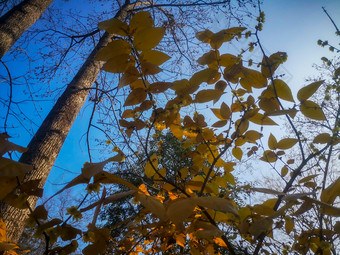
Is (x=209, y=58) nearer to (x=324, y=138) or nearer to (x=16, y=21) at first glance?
(x=324, y=138)

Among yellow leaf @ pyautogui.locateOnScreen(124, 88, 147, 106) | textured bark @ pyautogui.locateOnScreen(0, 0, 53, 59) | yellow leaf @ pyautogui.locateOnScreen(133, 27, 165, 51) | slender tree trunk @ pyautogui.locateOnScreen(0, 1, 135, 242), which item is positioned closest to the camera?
yellow leaf @ pyautogui.locateOnScreen(133, 27, 165, 51)

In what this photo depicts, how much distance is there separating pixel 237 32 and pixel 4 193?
0.88m

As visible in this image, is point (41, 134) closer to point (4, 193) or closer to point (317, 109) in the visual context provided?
point (4, 193)

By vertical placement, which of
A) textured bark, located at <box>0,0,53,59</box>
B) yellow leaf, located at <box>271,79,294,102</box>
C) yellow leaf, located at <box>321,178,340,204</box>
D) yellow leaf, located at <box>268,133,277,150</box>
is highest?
textured bark, located at <box>0,0,53,59</box>

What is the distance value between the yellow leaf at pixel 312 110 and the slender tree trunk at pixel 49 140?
1536 mm

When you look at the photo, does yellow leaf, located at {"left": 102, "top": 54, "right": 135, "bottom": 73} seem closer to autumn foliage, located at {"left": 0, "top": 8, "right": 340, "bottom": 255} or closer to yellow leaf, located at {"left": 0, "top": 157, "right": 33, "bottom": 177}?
autumn foliage, located at {"left": 0, "top": 8, "right": 340, "bottom": 255}

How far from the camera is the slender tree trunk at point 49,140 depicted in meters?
1.17

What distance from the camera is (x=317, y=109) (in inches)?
28.5

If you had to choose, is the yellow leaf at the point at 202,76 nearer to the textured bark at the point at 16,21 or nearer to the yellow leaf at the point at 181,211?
the yellow leaf at the point at 181,211

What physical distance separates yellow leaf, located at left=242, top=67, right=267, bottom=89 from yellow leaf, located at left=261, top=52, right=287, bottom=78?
0.7 inches

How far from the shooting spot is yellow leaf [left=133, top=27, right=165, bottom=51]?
0.58 meters

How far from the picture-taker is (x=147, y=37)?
0.59 metres

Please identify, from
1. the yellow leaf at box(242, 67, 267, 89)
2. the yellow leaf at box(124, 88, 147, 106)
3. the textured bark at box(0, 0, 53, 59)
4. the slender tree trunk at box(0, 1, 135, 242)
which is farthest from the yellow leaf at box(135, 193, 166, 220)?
the textured bark at box(0, 0, 53, 59)

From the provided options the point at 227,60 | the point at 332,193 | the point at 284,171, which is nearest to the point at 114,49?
the point at 227,60
